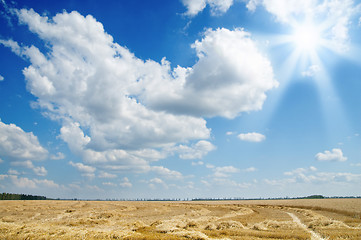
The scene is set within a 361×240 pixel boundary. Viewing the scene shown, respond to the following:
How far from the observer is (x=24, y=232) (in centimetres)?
2445

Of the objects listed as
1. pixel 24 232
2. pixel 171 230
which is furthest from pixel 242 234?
pixel 24 232

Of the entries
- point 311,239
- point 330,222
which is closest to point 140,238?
point 311,239

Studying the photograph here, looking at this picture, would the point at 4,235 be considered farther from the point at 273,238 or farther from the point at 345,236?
the point at 345,236

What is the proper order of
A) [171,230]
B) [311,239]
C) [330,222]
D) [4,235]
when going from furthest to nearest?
[330,222] < [171,230] < [4,235] < [311,239]

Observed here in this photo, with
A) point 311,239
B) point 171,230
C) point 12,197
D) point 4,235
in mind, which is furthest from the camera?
point 12,197

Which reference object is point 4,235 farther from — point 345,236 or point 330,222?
point 330,222

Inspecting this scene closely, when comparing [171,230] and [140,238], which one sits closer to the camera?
[140,238]

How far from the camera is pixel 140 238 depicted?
2278cm

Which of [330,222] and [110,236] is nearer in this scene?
[110,236]

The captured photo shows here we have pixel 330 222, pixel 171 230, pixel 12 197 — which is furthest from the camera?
pixel 12 197

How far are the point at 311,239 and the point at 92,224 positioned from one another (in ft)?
90.7

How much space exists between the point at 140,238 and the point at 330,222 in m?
25.8

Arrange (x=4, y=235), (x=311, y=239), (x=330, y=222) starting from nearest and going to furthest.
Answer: (x=311, y=239)
(x=4, y=235)
(x=330, y=222)

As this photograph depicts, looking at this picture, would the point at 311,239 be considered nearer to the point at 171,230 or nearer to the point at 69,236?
the point at 171,230
